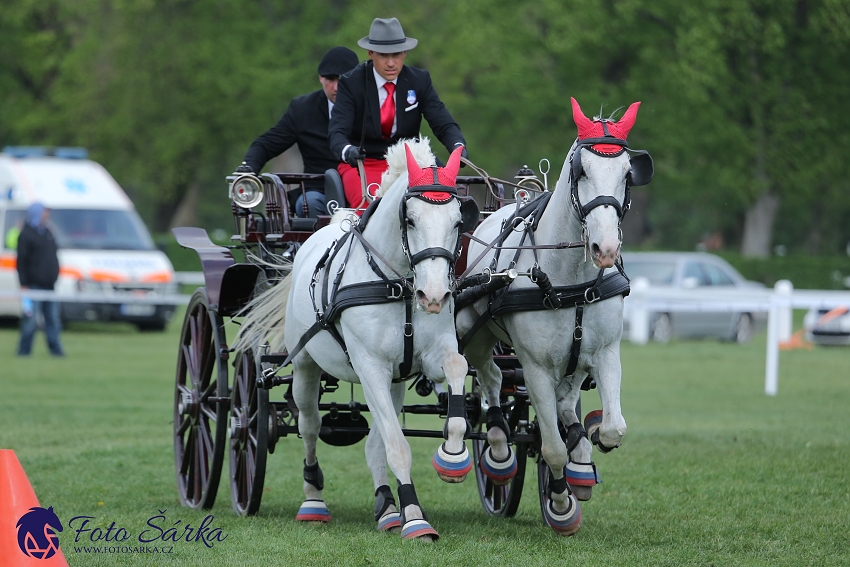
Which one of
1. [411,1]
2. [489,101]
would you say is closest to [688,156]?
[489,101]

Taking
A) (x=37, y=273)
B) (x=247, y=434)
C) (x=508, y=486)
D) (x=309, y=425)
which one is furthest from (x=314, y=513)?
(x=37, y=273)

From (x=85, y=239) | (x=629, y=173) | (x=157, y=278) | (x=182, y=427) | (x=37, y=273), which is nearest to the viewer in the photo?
(x=629, y=173)

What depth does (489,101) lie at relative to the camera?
1528 inches

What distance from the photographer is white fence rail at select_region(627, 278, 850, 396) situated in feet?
48.1

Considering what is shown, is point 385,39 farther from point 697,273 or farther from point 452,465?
point 697,273

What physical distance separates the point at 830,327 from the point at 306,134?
15965 mm

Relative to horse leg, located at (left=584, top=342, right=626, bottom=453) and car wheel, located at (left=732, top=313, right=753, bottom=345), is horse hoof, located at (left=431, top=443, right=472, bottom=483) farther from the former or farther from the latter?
car wheel, located at (left=732, top=313, right=753, bottom=345)

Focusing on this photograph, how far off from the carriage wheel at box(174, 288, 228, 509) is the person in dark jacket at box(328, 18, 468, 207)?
1388mm

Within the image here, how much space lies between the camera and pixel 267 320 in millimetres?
7445

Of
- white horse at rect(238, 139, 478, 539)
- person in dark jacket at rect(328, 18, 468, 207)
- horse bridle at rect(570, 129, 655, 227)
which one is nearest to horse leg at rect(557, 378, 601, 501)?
white horse at rect(238, 139, 478, 539)

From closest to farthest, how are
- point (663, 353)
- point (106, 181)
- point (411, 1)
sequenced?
point (663, 353), point (106, 181), point (411, 1)

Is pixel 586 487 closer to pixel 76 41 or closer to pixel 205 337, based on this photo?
pixel 205 337

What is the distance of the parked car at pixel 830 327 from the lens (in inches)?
878

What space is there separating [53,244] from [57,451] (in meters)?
9.21
